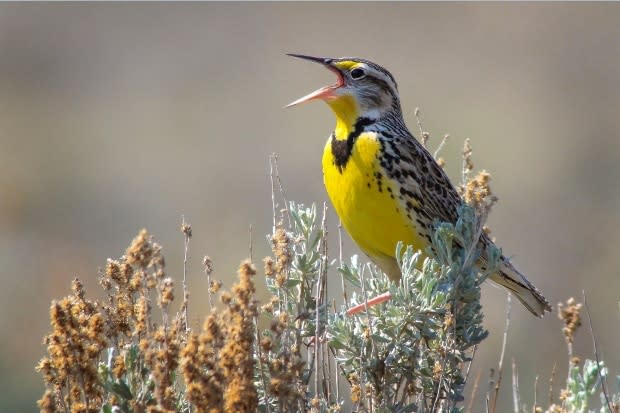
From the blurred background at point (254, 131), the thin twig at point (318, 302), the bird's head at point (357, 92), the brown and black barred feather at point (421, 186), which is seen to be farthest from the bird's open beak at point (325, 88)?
the blurred background at point (254, 131)

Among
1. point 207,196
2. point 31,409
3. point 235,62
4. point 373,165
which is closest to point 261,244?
point 207,196

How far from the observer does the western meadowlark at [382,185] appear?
4.12 m

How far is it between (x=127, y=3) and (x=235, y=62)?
298 cm

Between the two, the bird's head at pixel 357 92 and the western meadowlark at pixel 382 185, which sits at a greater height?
the bird's head at pixel 357 92

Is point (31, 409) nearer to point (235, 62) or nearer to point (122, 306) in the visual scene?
→ point (122, 306)

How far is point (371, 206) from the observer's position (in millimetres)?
4105

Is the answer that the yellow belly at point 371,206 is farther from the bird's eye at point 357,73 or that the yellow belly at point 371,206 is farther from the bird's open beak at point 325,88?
the bird's eye at point 357,73

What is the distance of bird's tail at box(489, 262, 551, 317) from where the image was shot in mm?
4324

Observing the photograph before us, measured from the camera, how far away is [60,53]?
53.2 feet

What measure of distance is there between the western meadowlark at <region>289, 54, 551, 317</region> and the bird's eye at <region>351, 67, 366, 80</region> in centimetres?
3

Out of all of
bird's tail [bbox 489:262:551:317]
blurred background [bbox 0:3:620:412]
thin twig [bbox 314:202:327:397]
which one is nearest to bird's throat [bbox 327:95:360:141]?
bird's tail [bbox 489:262:551:317]

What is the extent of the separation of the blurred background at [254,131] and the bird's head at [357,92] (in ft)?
7.17

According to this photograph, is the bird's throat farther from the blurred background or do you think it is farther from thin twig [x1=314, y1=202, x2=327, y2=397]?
the blurred background

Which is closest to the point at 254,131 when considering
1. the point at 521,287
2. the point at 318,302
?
the point at 521,287
